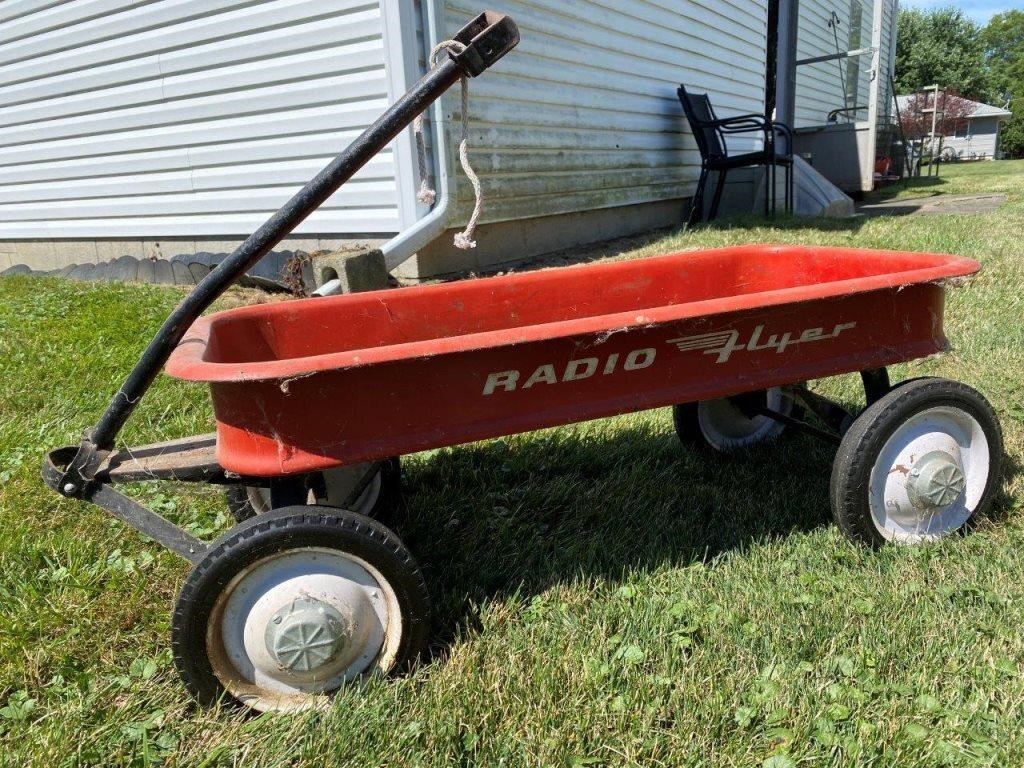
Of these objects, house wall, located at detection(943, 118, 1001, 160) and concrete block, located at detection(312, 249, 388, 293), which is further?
house wall, located at detection(943, 118, 1001, 160)

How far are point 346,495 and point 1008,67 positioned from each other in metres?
73.9

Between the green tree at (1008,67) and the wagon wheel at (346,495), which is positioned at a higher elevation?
the green tree at (1008,67)

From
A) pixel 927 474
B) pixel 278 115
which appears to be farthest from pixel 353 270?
pixel 927 474

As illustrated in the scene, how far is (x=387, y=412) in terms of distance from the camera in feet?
5.20

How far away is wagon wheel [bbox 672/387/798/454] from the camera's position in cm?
274

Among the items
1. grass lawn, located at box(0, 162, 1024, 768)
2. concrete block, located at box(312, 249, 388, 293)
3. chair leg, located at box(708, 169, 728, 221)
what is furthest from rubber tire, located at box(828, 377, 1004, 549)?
chair leg, located at box(708, 169, 728, 221)

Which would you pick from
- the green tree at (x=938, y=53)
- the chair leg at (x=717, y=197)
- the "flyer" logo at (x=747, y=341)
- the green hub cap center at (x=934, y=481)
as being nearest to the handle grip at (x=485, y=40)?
the "flyer" logo at (x=747, y=341)

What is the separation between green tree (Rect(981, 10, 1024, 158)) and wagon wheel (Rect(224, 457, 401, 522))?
152ft

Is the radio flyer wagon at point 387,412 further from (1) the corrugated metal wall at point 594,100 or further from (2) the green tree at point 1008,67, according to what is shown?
(2) the green tree at point 1008,67

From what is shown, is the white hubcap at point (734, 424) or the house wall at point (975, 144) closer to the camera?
→ the white hubcap at point (734, 424)

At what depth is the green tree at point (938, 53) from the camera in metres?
47.0

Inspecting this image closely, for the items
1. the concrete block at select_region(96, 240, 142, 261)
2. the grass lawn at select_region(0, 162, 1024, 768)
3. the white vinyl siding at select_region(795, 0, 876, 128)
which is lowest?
the grass lawn at select_region(0, 162, 1024, 768)

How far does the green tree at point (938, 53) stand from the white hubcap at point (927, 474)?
2011 inches

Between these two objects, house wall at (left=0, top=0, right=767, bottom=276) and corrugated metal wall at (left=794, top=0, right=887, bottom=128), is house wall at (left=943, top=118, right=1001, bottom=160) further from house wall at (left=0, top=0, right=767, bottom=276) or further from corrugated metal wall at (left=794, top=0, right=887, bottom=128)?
house wall at (left=0, top=0, right=767, bottom=276)
